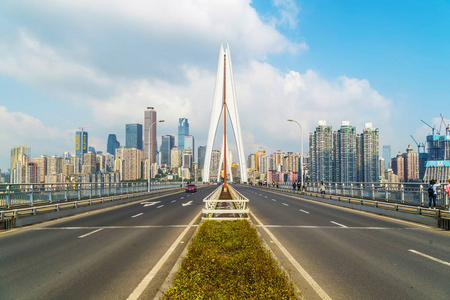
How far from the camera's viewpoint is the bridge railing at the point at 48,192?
1816cm

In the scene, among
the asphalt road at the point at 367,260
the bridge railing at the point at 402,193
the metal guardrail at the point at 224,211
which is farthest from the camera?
the bridge railing at the point at 402,193

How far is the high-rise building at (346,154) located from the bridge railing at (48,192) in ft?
455

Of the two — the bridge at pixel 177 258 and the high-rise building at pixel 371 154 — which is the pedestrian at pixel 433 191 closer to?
the bridge at pixel 177 258

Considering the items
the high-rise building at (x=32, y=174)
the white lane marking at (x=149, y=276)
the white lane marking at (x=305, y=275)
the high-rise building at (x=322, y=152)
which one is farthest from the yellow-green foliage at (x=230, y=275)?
the high-rise building at (x=32, y=174)

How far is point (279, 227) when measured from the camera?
539 inches

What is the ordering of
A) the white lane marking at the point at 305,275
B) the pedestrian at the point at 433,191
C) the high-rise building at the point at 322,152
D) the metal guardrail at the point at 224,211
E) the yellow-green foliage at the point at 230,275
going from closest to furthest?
the yellow-green foliage at the point at 230,275 < the white lane marking at the point at 305,275 < the metal guardrail at the point at 224,211 < the pedestrian at the point at 433,191 < the high-rise building at the point at 322,152

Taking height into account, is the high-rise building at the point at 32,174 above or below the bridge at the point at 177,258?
below

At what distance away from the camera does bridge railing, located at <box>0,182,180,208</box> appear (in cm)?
1816

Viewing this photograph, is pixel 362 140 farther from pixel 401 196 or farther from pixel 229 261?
pixel 229 261

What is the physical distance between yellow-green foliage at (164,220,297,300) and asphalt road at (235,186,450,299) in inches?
28.5

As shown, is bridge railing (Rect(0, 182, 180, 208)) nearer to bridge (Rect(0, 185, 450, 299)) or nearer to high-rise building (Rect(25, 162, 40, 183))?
bridge (Rect(0, 185, 450, 299))

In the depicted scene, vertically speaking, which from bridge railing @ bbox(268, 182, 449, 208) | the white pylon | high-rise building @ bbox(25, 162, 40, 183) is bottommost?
high-rise building @ bbox(25, 162, 40, 183)

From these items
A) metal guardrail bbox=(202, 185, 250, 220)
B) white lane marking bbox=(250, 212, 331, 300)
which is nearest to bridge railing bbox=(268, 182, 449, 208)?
metal guardrail bbox=(202, 185, 250, 220)

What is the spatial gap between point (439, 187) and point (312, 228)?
1044cm
